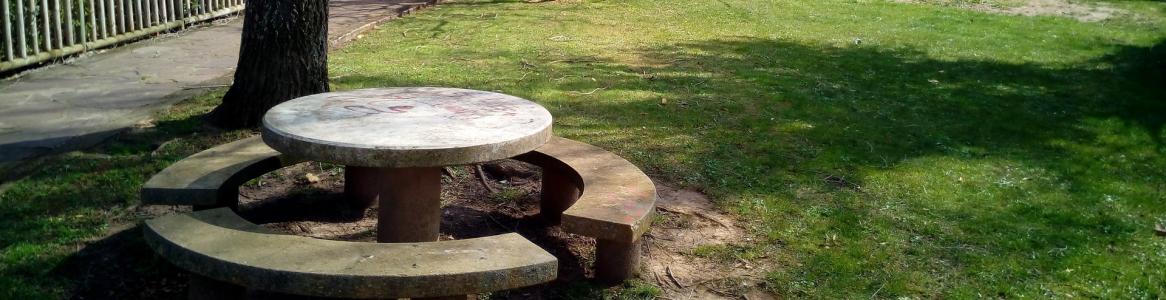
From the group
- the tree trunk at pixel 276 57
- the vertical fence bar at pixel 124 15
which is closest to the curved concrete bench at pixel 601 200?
the tree trunk at pixel 276 57

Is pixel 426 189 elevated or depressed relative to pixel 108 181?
elevated

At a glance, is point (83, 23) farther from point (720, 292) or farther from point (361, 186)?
point (720, 292)

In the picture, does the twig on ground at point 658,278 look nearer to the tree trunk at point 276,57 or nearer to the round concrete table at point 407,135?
the round concrete table at point 407,135

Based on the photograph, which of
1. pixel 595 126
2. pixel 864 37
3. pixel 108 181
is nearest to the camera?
pixel 108 181

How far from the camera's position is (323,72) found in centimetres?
646

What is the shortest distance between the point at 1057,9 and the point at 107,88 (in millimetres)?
12915

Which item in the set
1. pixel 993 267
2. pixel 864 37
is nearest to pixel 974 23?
pixel 864 37

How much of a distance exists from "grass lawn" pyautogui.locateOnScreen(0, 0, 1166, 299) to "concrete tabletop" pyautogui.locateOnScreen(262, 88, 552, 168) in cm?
99

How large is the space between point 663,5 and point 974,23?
4048 millimetres

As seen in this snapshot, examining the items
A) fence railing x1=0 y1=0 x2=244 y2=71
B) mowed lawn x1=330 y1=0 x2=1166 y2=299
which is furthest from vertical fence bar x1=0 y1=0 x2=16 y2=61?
mowed lawn x1=330 y1=0 x2=1166 y2=299

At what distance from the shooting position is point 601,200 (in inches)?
170

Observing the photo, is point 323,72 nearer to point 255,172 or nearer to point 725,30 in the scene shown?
point 255,172

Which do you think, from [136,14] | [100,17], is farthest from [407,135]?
[136,14]

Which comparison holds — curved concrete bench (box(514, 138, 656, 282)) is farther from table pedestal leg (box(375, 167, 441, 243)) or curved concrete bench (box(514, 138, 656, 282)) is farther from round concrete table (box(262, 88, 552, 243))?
table pedestal leg (box(375, 167, 441, 243))
